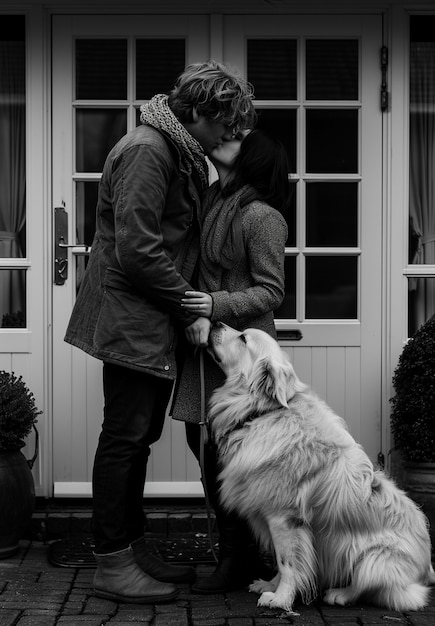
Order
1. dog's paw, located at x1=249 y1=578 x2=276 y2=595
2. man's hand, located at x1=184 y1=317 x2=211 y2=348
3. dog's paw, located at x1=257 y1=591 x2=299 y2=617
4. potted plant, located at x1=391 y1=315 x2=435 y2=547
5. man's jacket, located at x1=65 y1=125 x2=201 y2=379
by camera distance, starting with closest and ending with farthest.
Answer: man's jacket, located at x1=65 y1=125 x2=201 y2=379 < dog's paw, located at x1=257 y1=591 x2=299 y2=617 < man's hand, located at x1=184 y1=317 x2=211 y2=348 < dog's paw, located at x1=249 y1=578 x2=276 y2=595 < potted plant, located at x1=391 y1=315 x2=435 y2=547

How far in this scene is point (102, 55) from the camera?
573cm

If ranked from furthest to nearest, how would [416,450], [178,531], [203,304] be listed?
[178,531], [416,450], [203,304]

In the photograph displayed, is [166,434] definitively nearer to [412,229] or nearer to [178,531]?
[178,531]

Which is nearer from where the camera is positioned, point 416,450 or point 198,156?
point 198,156

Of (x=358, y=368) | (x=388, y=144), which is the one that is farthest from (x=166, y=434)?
(x=388, y=144)

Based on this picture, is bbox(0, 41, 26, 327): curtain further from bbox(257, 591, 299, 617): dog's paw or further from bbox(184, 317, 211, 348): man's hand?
bbox(257, 591, 299, 617): dog's paw

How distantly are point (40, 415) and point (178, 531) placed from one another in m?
1.06

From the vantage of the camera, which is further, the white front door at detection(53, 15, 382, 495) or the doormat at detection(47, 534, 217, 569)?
the white front door at detection(53, 15, 382, 495)

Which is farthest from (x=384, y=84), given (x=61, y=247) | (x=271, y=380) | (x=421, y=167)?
Answer: (x=271, y=380)

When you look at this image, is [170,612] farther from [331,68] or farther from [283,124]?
[331,68]

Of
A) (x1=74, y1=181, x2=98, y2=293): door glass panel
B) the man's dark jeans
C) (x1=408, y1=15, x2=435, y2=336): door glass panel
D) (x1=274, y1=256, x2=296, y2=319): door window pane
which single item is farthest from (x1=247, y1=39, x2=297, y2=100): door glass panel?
the man's dark jeans

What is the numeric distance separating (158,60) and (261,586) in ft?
10.2

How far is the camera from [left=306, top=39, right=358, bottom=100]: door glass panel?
573 cm

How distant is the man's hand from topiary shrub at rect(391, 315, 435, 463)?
153cm
